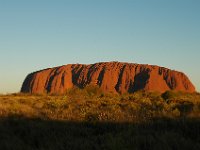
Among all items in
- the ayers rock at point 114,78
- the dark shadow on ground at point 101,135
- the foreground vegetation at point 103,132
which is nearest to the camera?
the dark shadow on ground at point 101,135

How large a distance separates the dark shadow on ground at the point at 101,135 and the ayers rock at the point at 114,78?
98109 mm

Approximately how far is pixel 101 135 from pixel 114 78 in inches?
4298

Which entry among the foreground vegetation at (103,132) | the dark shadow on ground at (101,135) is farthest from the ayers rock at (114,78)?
the dark shadow on ground at (101,135)

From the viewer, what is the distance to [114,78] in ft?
396

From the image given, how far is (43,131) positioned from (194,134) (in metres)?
4.41

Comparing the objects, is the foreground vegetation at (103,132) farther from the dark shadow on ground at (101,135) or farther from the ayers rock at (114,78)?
the ayers rock at (114,78)

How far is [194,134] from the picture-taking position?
445 inches

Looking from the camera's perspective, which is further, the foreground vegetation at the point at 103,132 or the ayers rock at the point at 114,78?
the ayers rock at the point at 114,78

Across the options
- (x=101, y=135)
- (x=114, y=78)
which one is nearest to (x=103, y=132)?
(x=101, y=135)

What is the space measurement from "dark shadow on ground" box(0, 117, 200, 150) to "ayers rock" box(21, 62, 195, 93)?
9811 cm

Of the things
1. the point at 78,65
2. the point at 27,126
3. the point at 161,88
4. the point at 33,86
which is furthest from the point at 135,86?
the point at 27,126

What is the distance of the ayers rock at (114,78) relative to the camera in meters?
116

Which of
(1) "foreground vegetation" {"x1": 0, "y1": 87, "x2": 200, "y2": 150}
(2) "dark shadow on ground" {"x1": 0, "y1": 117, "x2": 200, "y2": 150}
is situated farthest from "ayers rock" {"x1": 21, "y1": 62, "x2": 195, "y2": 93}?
(2) "dark shadow on ground" {"x1": 0, "y1": 117, "x2": 200, "y2": 150}

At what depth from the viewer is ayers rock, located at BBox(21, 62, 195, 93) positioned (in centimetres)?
11619
